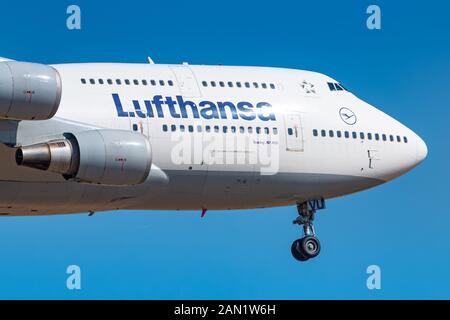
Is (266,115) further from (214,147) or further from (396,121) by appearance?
(396,121)

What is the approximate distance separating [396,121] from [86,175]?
15.2 metres

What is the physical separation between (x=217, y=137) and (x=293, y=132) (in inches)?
124

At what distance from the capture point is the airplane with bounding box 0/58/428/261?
1569 inches

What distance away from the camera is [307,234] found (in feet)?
163

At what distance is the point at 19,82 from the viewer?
38.2 metres

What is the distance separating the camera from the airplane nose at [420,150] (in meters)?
50.7

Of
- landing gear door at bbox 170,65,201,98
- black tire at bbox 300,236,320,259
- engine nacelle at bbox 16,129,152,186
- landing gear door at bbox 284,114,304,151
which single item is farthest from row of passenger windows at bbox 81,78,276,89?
black tire at bbox 300,236,320,259

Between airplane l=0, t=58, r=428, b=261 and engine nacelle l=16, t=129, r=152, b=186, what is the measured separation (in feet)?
0.09

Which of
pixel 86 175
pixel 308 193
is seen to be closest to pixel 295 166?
pixel 308 193

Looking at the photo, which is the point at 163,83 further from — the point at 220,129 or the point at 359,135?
the point at 359,135

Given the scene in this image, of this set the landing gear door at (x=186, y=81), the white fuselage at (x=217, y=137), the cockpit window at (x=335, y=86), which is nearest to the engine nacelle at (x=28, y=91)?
the white fuselage at (x=217, y=137)

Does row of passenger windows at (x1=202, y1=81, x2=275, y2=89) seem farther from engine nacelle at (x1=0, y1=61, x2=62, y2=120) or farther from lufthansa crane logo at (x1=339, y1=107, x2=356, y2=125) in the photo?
engine nacelle at (x1=0, y1=61, x2=62, y2=120)

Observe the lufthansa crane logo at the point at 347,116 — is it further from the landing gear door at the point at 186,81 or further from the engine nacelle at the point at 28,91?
the engine nacelle at the point at 28,91

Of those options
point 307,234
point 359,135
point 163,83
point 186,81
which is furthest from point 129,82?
point 307,234
